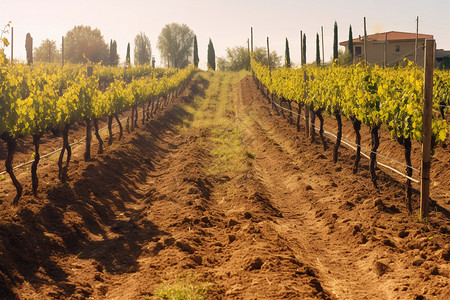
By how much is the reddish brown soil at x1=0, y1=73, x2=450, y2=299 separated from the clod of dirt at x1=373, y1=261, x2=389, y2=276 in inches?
1.0

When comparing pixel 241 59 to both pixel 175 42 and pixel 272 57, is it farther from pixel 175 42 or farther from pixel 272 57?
pixel 175 42

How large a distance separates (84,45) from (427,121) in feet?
299

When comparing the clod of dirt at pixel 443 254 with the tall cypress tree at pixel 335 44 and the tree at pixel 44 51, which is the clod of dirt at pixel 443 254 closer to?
the tall cypress tree at pixel 335 44

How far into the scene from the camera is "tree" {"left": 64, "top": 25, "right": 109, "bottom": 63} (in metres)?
93.1

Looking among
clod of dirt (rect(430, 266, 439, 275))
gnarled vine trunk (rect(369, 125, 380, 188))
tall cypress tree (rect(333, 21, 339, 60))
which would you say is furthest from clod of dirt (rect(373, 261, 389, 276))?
tall cypress tree (rect(333, 21, 339, 60))

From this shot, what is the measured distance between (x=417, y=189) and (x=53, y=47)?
89.1m

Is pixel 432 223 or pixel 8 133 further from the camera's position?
pixel 8 133

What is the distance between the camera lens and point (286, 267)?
779 centimetres

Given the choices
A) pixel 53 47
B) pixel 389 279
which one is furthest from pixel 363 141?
pixel 53 47

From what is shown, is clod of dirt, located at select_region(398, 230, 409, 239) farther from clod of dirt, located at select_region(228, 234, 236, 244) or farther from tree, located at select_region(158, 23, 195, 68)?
tree, located at select_region(158, 23, 195, 68)

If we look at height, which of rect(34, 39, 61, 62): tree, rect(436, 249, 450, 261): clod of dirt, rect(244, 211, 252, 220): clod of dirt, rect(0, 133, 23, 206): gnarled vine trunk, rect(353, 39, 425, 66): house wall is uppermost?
rect(34, 39, 61, 62): tree

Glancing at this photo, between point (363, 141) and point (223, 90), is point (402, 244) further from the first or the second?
point (223, 90)

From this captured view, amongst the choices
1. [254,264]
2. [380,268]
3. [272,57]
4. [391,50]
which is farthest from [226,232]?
[272,57]

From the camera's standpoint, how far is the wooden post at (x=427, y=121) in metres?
9.61
